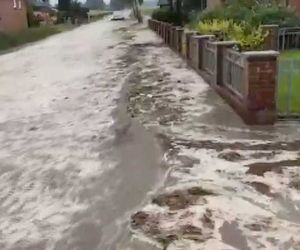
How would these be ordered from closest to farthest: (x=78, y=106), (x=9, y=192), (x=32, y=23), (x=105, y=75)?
(x=9, y=192) → (x=78, y=106) → (x=105, y=75) → (x=32, y=23)

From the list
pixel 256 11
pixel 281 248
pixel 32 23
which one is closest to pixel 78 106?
pixel 281 248

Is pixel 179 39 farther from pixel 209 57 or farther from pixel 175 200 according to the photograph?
pixel 175 200

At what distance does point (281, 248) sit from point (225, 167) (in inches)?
Answer: 89.6

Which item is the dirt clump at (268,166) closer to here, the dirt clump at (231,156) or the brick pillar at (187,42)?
the dirt clump at (231,156)

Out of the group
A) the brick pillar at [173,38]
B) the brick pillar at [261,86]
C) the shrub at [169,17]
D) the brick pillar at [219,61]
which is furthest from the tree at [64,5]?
the brick pillar at [261,86]

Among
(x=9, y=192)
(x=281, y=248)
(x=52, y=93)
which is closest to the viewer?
(x=281, y=248)

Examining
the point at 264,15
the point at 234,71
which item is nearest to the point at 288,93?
the point at 234,71

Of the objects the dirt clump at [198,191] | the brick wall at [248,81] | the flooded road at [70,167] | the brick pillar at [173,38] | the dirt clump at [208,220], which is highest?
the brick wall at [248,81]

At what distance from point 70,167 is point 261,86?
3.48 metres

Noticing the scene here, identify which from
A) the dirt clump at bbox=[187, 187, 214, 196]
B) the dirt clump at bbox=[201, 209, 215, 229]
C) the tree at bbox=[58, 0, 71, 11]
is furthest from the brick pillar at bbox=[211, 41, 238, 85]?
the tree at bbox=[58, 0, 71, 11]

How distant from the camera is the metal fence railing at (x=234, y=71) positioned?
386 inches

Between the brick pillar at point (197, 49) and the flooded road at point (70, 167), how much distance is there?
2.45 m

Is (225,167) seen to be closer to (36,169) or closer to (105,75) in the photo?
(36,169)

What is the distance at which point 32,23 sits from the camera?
53.9 metres
